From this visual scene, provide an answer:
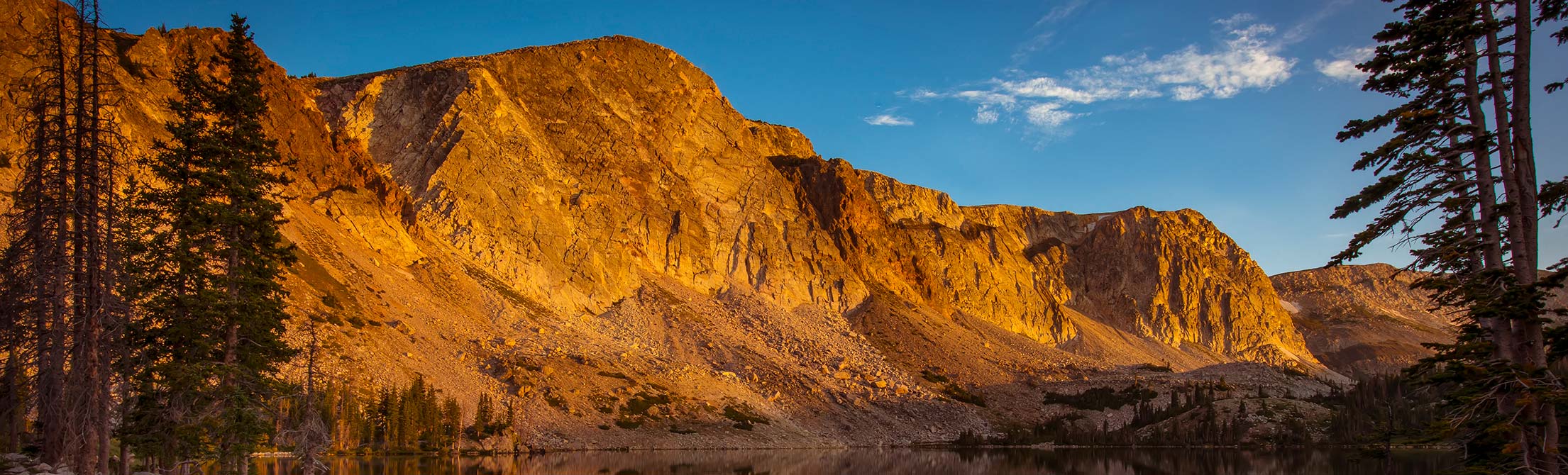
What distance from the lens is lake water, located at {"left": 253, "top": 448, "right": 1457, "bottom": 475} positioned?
6234 cm

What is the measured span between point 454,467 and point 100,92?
1787 inches

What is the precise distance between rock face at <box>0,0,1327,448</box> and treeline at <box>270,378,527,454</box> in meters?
3.00

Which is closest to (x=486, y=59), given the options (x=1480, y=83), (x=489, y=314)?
(x=489, y=314)

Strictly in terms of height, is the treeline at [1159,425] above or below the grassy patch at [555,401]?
below

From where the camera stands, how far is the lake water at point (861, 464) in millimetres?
62344

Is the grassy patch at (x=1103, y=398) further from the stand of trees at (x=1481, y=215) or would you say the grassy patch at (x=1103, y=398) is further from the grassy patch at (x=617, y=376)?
the stand of trees at (x=1481, y=215)

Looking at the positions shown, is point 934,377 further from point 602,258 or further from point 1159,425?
point 602,258

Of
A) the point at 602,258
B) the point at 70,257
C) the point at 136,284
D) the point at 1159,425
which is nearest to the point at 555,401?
the point at 602,258

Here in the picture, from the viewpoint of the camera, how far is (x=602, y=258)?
124312mm

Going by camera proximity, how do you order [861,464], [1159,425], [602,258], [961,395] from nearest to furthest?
[861,464], [602,258], [1159,425], [961,395]

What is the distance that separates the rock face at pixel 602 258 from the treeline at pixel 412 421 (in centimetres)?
300

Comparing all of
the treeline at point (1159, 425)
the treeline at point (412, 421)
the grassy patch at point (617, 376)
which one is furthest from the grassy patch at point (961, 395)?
the treeline at point (412, 421)

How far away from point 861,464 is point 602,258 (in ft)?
190


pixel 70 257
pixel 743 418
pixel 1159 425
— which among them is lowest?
pixel 1159 425
